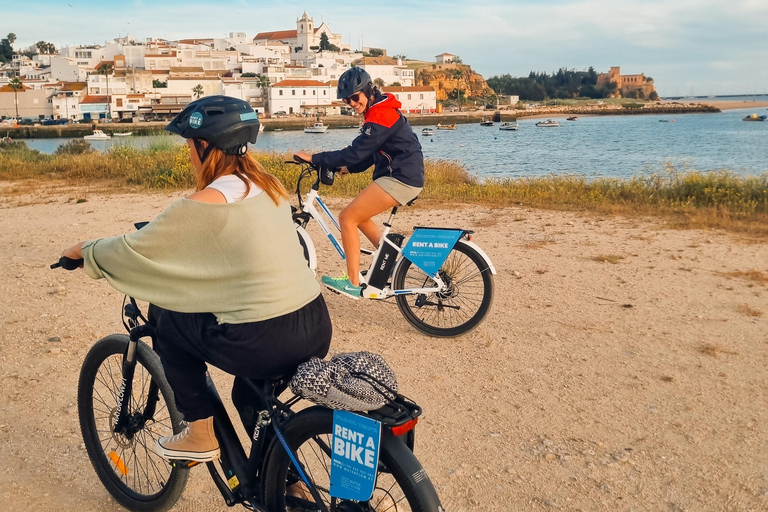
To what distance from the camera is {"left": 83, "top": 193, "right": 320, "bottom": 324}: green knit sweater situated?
96.6 inches

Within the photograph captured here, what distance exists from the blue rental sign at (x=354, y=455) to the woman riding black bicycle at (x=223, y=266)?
0.37m

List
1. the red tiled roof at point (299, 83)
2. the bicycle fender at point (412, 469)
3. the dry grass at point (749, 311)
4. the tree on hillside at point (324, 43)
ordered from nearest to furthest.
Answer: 1. the bicycle fender at point (412, 469)
2. the dry grass at point (749, 311)
3. the red tiled roof at point (299, 83)
4. the tree on hillside at point (324, 43)

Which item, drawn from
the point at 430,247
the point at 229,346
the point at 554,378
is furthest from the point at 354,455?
the point at 430,247

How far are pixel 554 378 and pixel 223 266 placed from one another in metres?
3.12

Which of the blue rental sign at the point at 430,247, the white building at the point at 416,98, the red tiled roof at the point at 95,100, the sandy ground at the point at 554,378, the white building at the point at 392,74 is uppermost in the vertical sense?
the white building at the point at 392,74

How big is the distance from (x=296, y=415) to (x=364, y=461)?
36cm

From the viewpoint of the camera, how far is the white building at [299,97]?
11625 centimetres

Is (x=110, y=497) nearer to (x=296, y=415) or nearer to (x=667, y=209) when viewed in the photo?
(x=296, y=415)

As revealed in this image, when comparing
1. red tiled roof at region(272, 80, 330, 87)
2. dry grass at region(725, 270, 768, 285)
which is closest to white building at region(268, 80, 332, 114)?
red tiled roof at region(272, 80, 330, 87)

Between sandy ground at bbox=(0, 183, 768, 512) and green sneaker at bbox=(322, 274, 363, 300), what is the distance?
0.35 meters

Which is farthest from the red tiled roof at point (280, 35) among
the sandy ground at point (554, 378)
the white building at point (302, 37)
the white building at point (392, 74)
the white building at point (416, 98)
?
the sandy ground at point (554, 378)

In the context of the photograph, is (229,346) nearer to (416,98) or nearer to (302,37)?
(416,98)

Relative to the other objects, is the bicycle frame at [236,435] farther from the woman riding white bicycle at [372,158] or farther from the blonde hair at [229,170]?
the woman riding white bicycle at [372,158]

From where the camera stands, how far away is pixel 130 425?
10.6 feet
